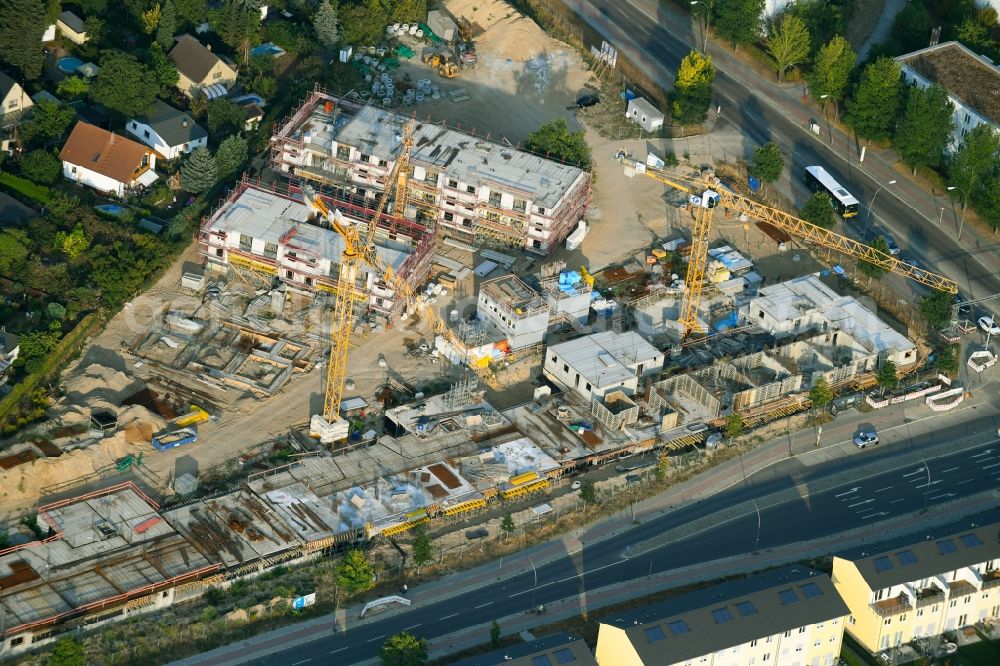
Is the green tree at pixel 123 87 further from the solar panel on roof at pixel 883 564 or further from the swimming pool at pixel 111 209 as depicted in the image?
the solar panel on roof at pixel 883 564

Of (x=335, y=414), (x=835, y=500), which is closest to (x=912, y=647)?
(x=835, y=500)

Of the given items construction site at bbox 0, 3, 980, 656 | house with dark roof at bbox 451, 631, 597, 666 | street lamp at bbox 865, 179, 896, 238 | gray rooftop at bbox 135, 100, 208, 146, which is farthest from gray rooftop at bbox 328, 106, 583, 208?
house with dark roof at bbox 451, 631, 597, 666

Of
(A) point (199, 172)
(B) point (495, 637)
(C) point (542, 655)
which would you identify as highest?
(A) point (199, 172)

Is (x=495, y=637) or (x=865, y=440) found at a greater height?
(x=865, y=440)

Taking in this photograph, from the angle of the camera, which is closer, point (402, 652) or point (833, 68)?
point (402, 652)

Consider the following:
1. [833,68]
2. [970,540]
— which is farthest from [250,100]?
[970,540]

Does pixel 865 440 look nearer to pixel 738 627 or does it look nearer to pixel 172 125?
pixel 738 627

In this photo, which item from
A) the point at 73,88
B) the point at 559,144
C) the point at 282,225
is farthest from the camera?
the point at 73,88
